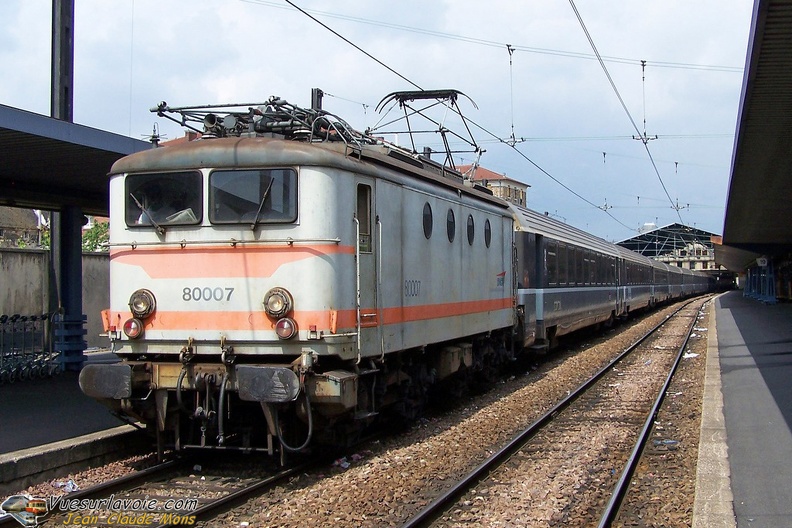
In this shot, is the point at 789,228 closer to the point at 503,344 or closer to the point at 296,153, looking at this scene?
the point at 503,344

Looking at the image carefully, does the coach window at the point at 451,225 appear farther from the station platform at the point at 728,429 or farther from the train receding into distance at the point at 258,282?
the station platform at the point at 728,429

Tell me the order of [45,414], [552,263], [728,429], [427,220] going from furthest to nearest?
[552,263] < [427,220] < [728,429] < [45,414]

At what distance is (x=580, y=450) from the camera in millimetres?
9500

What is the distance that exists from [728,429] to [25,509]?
7936 mm

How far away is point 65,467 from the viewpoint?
802 centimetres

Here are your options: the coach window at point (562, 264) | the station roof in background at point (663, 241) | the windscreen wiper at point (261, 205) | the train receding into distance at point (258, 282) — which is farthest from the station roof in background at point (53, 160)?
the station roof in background at point (663, 241)

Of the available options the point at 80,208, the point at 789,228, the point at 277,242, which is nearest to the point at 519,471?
the point at 277,242

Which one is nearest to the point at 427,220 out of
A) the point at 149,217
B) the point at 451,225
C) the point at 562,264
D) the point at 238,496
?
the point at 451,225

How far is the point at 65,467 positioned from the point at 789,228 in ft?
102

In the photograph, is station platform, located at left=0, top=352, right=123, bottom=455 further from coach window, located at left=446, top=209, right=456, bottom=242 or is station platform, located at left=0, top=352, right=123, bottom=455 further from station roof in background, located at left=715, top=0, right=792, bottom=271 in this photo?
station roof in background, located at left=715, top=0, right=792, bottom=271

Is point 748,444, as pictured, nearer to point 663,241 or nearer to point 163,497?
point 163,497

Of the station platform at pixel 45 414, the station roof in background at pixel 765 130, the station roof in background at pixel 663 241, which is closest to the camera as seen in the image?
the station platform at pixel 45 414

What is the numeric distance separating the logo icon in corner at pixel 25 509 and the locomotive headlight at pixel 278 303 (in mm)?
2562

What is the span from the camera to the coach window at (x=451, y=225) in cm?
1091
